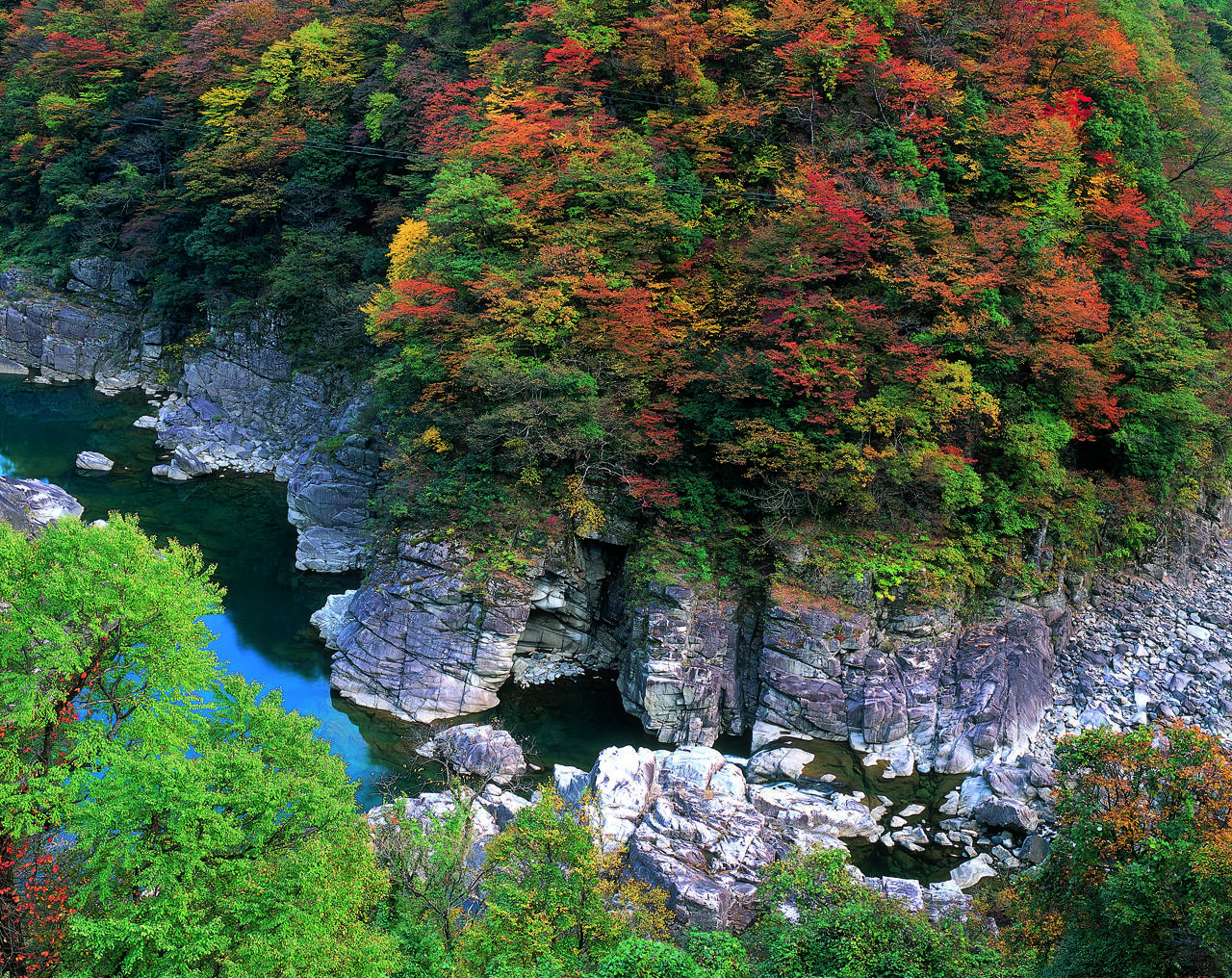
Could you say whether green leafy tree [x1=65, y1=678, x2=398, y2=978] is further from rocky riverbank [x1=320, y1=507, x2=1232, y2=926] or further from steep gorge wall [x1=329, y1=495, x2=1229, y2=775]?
steep gorge wall [x1=329, y1=495, x2=1229, y2=775]

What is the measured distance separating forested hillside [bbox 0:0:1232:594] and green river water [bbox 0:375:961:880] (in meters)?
4.07

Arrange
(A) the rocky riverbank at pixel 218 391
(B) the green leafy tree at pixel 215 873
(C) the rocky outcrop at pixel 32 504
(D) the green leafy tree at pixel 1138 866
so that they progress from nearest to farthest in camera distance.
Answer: (D) the green leafy tree at pixel 1138 866, (B) the green leafy tree at pixel 215 873, (C) the rocky outcrop at pixel 32 504, (A) the rocky riverbank at pixel 218 391

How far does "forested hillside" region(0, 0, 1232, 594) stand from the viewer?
19.9m

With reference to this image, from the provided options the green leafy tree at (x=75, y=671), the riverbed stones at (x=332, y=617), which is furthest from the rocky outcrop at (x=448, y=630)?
the green leafy tree at (x=75, y=671)

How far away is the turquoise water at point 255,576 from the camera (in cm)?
1939

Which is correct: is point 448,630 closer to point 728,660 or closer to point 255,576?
point 728,660

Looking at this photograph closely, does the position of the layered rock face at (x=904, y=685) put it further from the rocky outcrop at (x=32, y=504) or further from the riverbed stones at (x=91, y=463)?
the riverbed stones at (x=91, y=463)

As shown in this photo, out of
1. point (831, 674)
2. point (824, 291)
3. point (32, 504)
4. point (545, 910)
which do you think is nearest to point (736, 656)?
point (831, 674)

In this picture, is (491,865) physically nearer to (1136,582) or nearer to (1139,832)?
(1139,832)

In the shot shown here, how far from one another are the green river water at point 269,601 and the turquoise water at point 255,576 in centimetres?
4

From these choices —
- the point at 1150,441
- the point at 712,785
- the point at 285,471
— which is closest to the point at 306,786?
the point at 712,785

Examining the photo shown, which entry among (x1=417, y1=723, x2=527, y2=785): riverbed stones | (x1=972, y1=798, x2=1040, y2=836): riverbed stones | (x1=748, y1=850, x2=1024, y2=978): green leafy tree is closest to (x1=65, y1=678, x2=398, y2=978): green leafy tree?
(x1=748, y1=850, x2=1024, y2=978): green leafy tree

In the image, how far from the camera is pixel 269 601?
2458cm

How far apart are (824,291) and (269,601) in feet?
56.8
